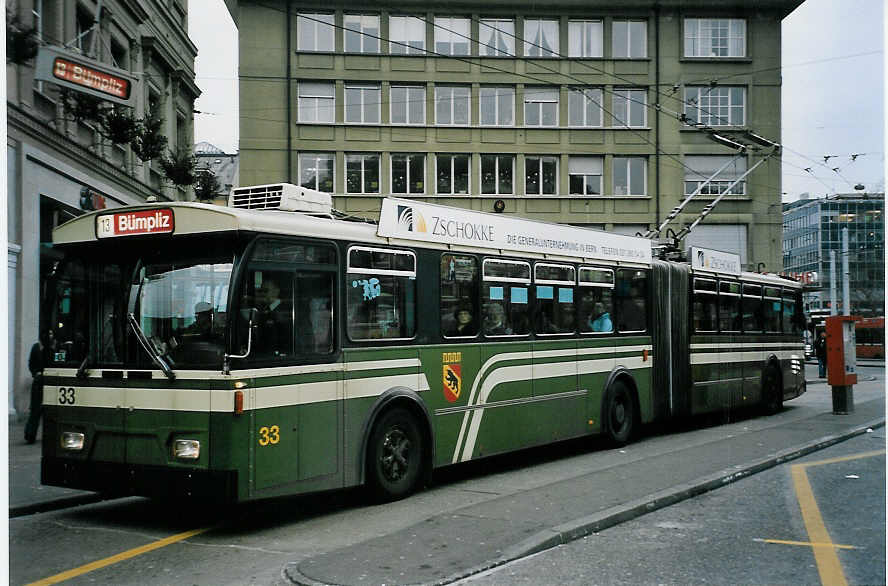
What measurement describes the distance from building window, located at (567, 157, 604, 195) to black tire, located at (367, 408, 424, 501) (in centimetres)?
2974

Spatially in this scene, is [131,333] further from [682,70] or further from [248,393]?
[682,70]

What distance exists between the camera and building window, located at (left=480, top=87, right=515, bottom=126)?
3703 centimetres

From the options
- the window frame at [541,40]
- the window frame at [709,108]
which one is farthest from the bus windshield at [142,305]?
the window frame at [541,40]

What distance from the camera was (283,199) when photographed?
8875 millimetres

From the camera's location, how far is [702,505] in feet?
29.3

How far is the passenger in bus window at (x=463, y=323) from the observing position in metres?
10.4

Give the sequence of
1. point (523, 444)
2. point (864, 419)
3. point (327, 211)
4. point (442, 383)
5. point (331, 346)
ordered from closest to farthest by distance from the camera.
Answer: point (331, 346), point (327, 211), point (442, 383), point (523, 444), point (864, 419)

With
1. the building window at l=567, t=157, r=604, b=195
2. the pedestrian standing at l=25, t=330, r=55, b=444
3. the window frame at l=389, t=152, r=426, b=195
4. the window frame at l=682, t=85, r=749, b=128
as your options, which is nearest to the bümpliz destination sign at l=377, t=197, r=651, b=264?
the pedestrian standing at l=25, t=330, r=55, b=444

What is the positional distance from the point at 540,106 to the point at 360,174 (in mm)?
7954

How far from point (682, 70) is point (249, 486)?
76.8 ft

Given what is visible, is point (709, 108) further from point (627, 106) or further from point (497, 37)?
point (497, 37)

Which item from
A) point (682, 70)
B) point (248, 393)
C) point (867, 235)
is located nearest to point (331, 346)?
point (248, 393)

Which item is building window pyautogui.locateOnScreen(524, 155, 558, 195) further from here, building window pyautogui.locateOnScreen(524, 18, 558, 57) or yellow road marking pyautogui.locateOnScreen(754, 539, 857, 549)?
yellow road marking pyautogui.locateOnScreen(754, 539, 857, 549)

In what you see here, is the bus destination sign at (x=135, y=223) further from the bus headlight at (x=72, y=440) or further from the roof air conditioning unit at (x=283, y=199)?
the bus headlight at (x=72, y=440)
